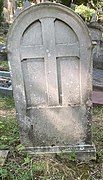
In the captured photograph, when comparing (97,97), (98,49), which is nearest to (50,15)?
(97,97)

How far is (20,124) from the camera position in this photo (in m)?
4.00

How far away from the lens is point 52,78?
3760mm

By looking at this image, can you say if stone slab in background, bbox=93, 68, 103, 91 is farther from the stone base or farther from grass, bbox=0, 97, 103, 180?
the stone base

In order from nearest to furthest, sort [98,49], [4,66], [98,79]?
[98,79] → [98,49] → [4,66]

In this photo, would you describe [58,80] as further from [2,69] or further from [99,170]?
[2,69]

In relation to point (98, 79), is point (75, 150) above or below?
below

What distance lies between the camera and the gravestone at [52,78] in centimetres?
354

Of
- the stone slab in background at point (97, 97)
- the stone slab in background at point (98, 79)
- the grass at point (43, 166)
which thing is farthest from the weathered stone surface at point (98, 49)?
the grass at point (43, 166)

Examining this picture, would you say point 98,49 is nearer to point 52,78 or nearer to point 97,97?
point 97,97

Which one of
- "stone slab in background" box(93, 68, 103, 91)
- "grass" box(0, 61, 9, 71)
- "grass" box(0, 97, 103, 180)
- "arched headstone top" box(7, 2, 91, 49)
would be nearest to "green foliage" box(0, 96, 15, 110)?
"grass" box(0, 61, 9, 71)

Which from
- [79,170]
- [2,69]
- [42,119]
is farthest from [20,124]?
[2,69]

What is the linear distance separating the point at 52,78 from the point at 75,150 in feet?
3.12

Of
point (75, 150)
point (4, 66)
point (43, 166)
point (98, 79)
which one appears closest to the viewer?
point (43, 166)

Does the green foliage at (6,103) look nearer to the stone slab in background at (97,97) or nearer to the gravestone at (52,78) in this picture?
the stone slab in background at (97,97)
